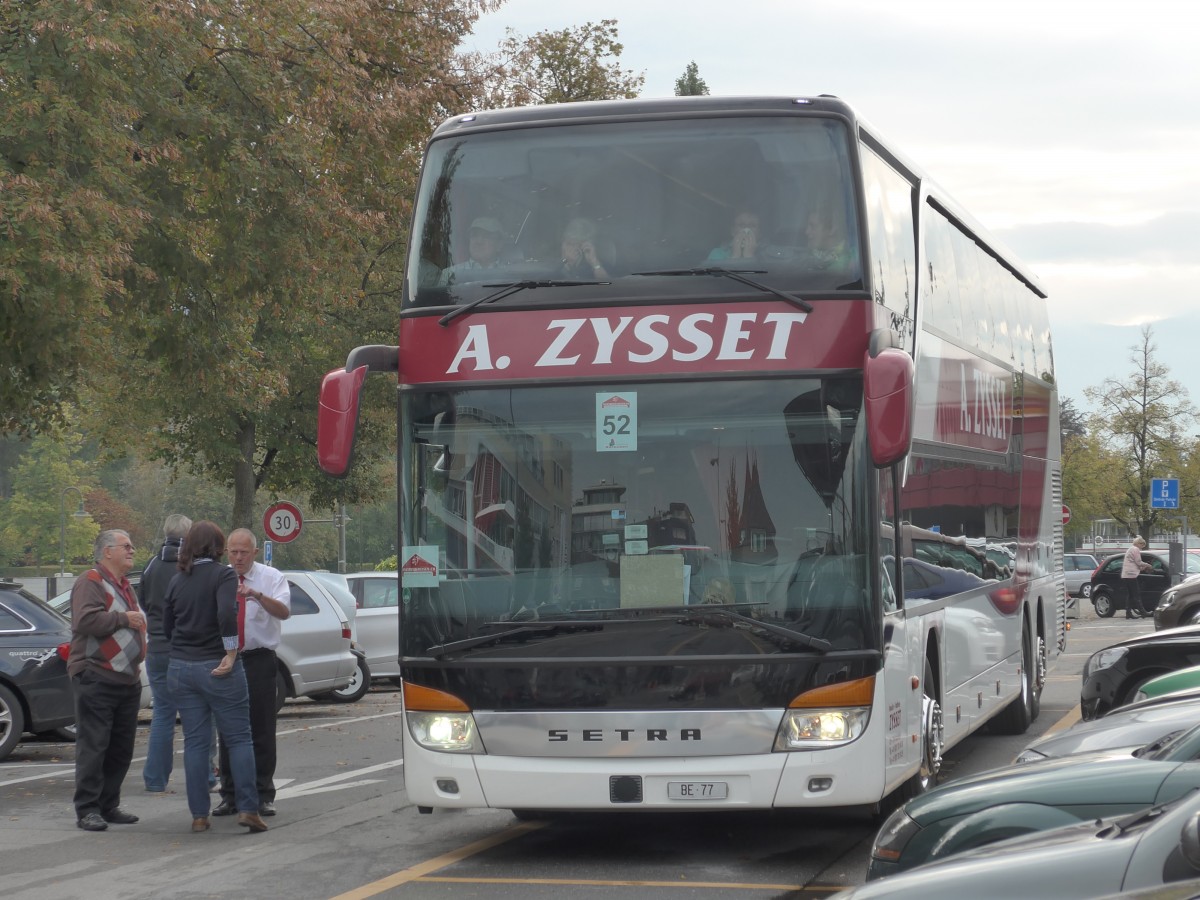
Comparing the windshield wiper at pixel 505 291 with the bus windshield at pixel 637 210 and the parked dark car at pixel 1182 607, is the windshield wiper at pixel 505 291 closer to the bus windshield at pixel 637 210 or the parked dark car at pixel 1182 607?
the bus windshield at pixel 637 210

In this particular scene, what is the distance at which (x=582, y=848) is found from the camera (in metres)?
9.42

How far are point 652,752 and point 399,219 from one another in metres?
18.7

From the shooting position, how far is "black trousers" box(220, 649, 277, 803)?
10.9 meters

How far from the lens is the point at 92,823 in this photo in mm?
10492

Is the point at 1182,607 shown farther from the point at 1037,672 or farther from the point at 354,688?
the point at 354,688

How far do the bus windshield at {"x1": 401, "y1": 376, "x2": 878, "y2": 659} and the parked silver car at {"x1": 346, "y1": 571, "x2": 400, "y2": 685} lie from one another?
1411 centimetres

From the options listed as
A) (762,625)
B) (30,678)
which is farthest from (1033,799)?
(30,678)

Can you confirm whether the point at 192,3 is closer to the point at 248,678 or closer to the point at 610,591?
the point at 248,678

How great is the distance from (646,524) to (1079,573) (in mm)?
50023

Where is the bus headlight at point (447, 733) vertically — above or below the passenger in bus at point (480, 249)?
below

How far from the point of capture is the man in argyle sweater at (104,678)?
10570mm

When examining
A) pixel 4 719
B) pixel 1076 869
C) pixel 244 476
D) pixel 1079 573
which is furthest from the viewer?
pixel 1079 573

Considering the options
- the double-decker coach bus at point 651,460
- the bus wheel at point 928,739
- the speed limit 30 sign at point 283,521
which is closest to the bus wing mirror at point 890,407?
the double-decker coach bus at point 651,460

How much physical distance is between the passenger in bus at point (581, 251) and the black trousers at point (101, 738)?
163 inches
